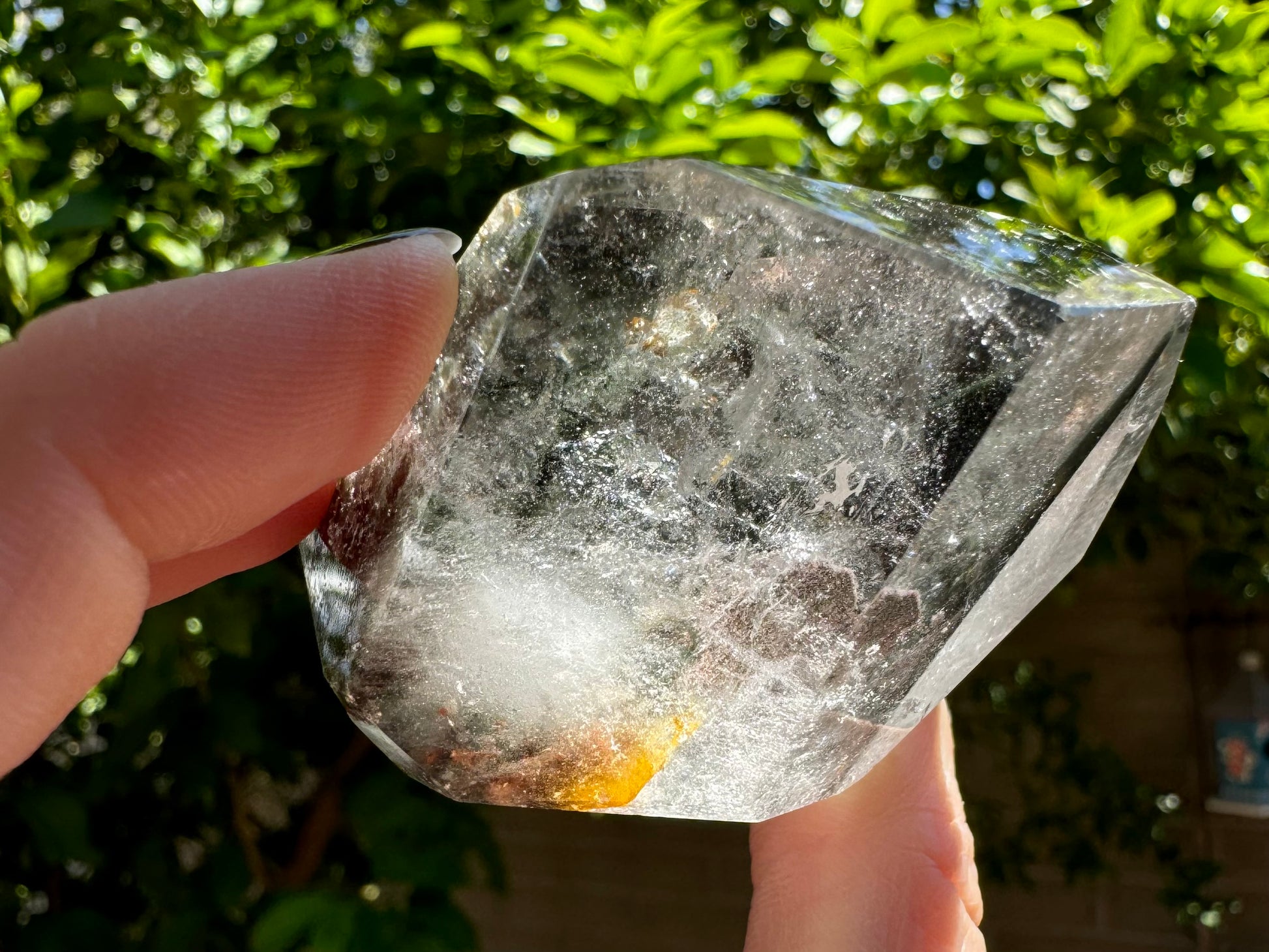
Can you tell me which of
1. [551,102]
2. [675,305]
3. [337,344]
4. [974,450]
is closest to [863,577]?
[974,450]

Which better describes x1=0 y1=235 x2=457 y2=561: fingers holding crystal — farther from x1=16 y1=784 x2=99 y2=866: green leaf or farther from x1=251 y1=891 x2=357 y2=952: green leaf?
x1=16 y1=784 x2=99 y2=866: green leaf

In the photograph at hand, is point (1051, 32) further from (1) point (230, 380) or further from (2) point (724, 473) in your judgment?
(1) point (230, 380)

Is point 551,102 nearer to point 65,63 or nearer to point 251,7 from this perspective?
point 251,7

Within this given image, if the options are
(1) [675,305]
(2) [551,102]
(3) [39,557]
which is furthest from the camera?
(2) [551,102]

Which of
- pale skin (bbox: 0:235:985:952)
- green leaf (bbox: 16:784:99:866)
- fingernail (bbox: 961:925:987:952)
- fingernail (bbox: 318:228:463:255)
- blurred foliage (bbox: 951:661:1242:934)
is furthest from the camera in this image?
blurred foliage (bbox: 951:661:1242:934)

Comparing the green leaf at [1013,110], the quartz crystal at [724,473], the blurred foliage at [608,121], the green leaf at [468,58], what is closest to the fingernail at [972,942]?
the quartz crystal at [724,473]

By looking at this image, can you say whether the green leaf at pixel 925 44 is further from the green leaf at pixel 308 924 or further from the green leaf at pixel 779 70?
the green leaf at pixel 308 924

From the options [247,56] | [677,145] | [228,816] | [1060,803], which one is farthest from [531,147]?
[1060,803]

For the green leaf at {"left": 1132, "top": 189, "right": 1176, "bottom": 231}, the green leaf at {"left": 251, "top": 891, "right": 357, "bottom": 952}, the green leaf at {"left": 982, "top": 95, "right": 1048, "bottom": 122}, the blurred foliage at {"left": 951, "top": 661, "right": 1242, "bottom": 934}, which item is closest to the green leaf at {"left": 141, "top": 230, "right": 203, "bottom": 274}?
the green leaf at {"left": 251, "top": 891, "right": 357, "bottom": 952}
